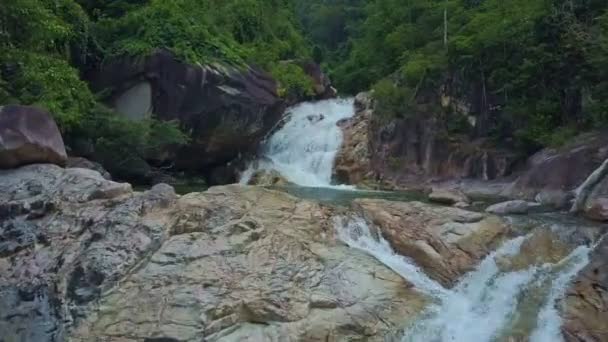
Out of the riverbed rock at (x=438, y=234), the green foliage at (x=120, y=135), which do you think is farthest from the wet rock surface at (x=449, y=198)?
the green foliage at (x=120, y=135)

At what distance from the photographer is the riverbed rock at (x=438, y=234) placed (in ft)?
32.9

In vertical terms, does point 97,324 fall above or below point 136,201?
below

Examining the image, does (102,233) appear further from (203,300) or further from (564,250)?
(564,250)

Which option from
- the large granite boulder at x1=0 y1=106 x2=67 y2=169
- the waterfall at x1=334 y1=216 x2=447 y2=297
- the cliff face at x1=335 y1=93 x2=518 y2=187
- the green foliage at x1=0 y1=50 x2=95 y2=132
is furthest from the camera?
the cliff face at x1=335 y1=93 x2=518 y2=187

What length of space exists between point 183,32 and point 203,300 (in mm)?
14376

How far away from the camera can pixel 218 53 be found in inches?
837

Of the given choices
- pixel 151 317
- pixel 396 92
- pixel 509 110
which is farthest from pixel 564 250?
pixel 396 92

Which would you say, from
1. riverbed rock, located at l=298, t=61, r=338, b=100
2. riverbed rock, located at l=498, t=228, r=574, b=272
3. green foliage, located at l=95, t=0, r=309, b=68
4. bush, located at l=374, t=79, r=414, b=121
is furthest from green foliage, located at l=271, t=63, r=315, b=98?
riverbed rock, located at l=498, t=228, r=574, b=272

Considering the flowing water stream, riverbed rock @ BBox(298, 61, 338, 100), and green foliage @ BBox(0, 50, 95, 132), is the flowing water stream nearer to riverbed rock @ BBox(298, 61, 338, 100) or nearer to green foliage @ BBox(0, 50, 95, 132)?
green foliage @ BBox(0, 50, 95, 132)

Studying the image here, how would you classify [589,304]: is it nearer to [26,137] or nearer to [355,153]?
[26,137]

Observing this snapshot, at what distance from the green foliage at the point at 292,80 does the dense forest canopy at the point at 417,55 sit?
0.30 ft

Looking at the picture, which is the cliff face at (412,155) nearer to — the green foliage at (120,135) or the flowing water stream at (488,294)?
the green foliage at (120,135)

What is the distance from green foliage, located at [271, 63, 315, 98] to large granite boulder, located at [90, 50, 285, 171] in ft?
18.9

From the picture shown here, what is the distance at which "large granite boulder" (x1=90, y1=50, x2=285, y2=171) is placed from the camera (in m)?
19.9
